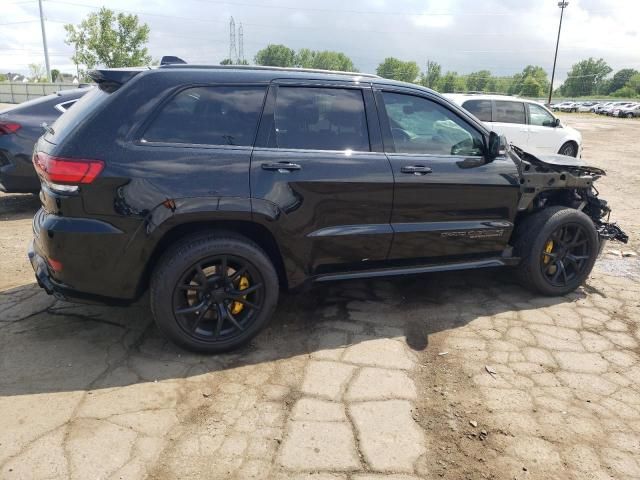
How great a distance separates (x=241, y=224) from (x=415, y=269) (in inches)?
56.1

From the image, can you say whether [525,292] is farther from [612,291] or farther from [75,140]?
[75,140]

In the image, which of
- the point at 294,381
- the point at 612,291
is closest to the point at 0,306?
the point at 294,381

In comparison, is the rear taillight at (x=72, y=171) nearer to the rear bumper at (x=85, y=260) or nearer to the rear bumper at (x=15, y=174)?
the rear bumper at (x=85, y=260)

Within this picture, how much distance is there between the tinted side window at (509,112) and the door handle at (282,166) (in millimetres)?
8592

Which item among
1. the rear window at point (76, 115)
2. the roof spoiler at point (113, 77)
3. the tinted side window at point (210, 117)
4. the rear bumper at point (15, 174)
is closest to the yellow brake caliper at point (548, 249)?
the tinted side window at point (210, 117)

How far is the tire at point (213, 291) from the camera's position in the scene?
10.0 ft

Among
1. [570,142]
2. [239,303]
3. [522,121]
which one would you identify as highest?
[522,121]

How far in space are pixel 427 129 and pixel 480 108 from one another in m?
7.27

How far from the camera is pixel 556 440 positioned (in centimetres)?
261

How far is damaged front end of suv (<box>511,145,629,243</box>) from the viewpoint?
4270 mm

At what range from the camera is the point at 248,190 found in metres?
3.12

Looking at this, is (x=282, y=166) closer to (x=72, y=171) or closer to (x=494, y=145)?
(x=72, y=171)

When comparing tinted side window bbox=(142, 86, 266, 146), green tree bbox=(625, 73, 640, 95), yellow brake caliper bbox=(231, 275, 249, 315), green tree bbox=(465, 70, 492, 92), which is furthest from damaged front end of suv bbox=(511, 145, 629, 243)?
green tree bbox=(465, 70, 492, 92)

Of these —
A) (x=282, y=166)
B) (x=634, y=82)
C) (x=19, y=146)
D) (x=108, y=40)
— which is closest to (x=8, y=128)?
(x=19, y=146)
